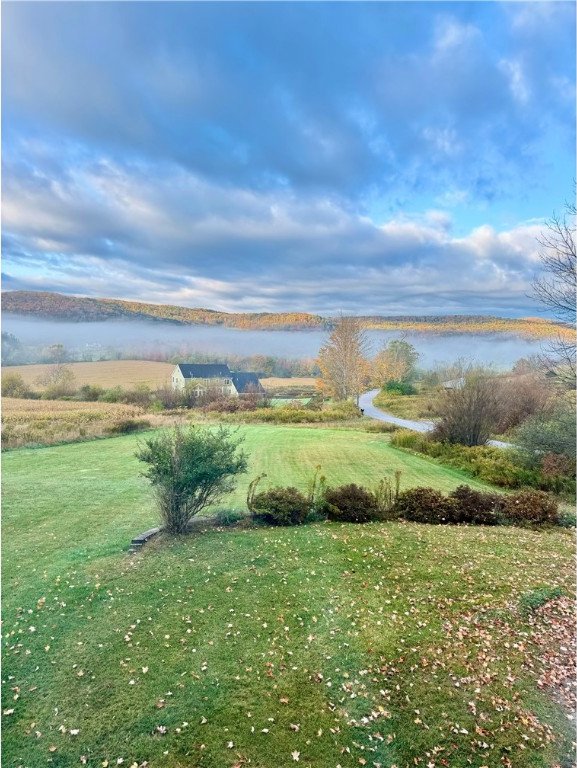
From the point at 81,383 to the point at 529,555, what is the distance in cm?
1073

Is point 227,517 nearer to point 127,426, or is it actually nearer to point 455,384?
point 127,426

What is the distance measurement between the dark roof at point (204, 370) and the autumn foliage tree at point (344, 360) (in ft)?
9.30

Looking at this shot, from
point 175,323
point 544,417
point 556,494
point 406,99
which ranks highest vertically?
point 406,99

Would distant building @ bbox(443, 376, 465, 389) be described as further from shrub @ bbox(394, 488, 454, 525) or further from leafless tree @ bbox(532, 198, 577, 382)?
shrub @ bbox(394, 488, 454, 525)

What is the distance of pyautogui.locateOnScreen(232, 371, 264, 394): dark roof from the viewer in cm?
1127

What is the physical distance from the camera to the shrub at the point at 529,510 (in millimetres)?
5656

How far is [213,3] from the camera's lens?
12.0ft

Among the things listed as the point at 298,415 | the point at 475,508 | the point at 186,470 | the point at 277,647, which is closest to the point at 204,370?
the point at 298,415

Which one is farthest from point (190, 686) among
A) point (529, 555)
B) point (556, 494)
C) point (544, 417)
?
point (544, 417)

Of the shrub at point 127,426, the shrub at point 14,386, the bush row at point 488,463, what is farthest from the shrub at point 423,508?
the shrub at point 14,386

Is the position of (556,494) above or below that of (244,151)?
below

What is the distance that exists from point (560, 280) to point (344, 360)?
6714 millimetres

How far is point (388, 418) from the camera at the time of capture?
11.1 meters

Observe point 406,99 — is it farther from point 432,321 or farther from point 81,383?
point 81,383
